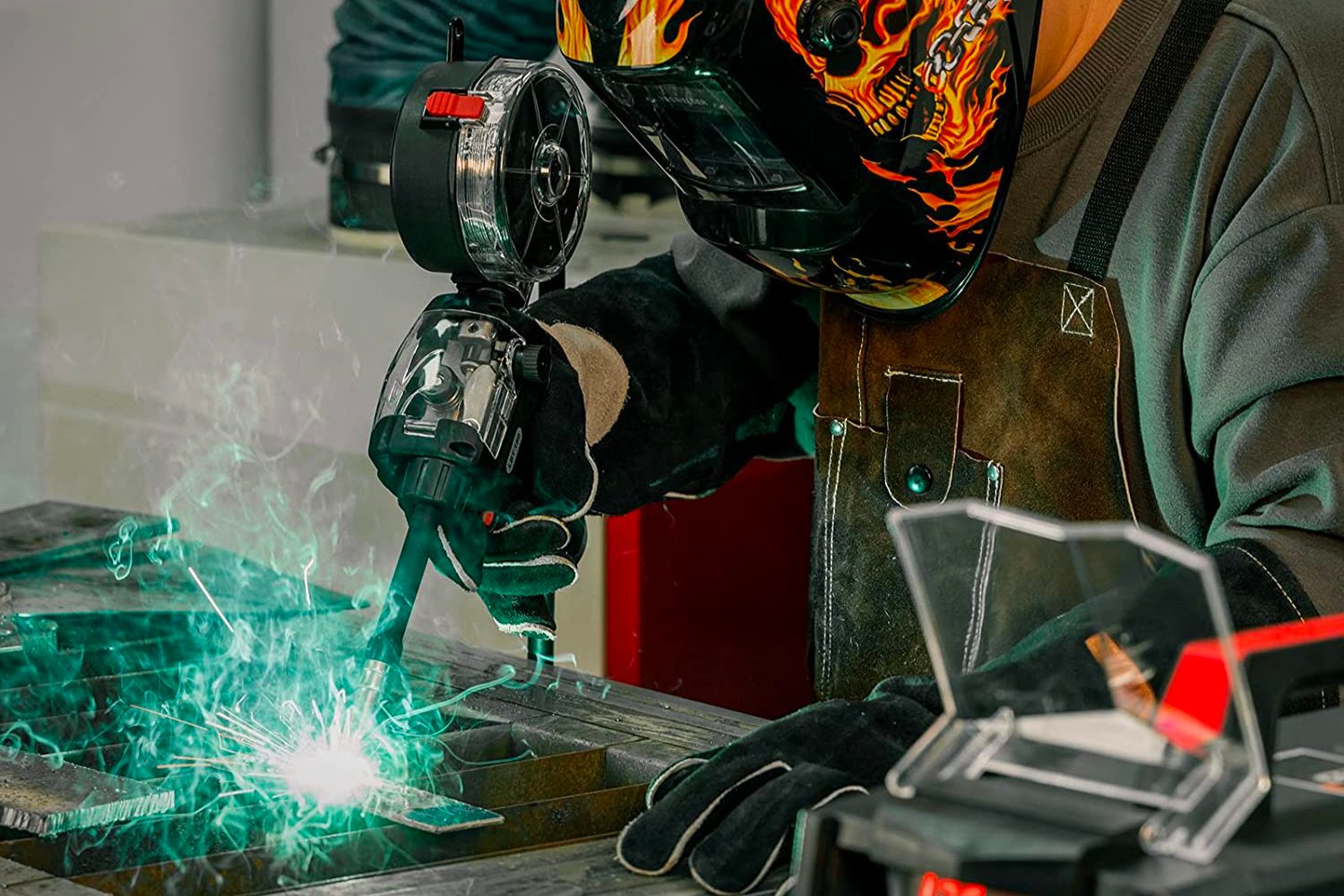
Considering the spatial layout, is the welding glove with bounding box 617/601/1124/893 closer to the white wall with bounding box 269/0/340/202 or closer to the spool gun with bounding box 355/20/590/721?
the spool gun with bounding box 355/20/590/721

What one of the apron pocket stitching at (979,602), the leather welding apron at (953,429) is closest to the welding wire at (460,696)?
the leather welding apron at (953,429)

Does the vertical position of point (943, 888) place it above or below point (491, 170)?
below

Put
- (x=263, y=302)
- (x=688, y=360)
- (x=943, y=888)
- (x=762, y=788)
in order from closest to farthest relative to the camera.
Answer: (x=943, y=888)
(x=762, y=788)
(x=688, y=360)
(x=263, y=302)

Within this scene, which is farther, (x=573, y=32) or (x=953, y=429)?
(x=953, y=429)

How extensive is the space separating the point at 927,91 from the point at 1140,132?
0.21 metres

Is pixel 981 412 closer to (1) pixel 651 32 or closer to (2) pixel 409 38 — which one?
(1) pixel 651 32

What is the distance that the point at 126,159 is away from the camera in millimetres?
3633

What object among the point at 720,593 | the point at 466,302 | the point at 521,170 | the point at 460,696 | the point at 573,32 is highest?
the point at 573,32

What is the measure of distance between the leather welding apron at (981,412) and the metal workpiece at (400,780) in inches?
8.5

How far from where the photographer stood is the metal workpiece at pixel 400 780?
45.7 inches

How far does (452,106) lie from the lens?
4.61 ft

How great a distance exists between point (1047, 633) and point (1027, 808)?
139mm

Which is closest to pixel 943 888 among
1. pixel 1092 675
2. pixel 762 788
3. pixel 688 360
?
pixel 1092 675

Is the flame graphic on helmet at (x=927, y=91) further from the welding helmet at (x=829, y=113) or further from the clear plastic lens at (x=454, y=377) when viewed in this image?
the clear plastic lens at (x=454, y=377)
